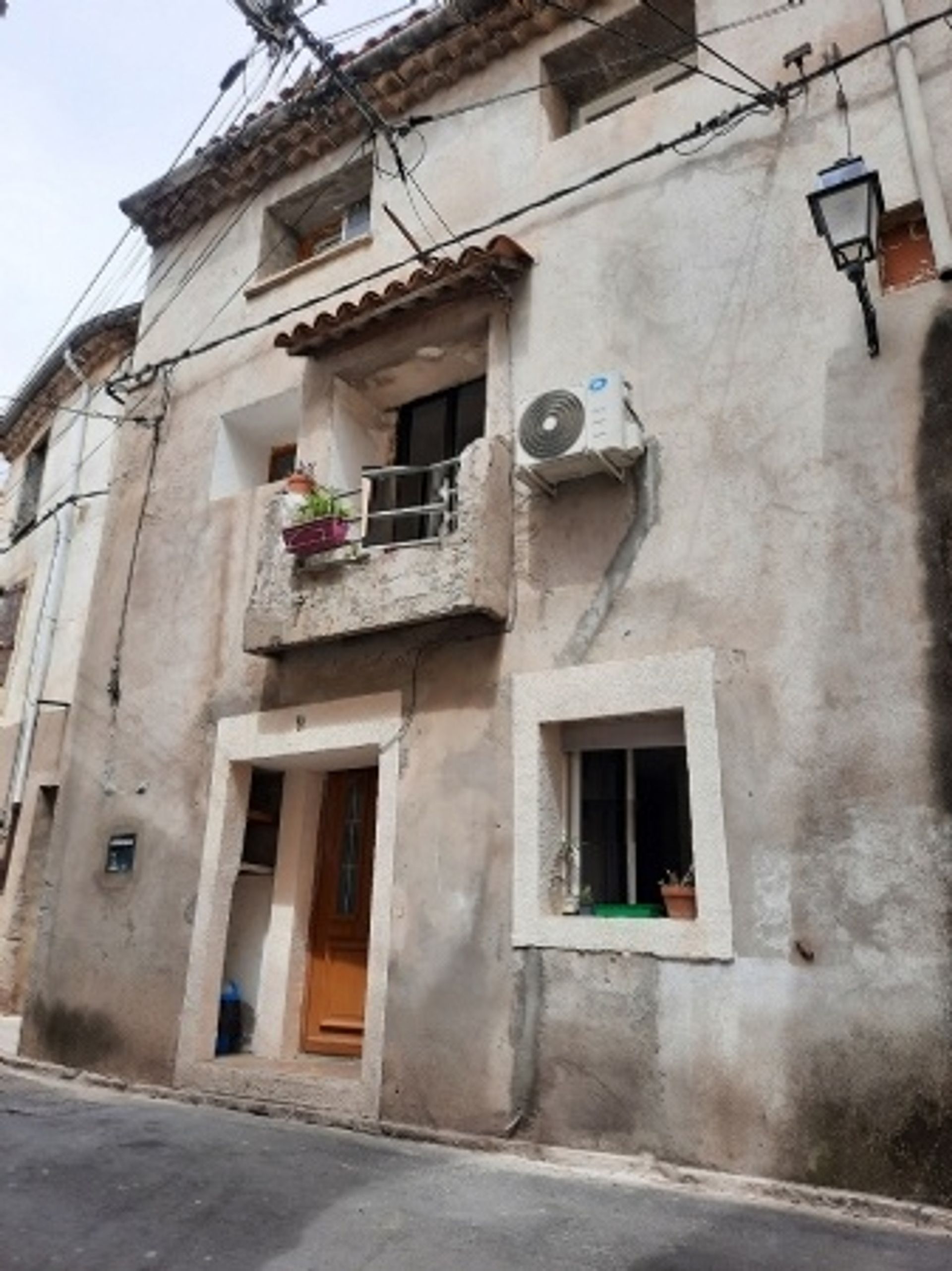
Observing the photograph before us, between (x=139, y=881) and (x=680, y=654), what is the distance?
17.6 feet

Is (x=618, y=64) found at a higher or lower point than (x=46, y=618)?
higher

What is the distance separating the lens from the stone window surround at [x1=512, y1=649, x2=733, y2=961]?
17.0 feet

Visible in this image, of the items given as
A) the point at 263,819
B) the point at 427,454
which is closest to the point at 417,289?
the point at 427,454

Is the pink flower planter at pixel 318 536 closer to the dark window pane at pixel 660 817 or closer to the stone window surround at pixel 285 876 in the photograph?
the stone window surround at pixel 285 876

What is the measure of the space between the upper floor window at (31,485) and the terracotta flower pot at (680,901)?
40.2 feet

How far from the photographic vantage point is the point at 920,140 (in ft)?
18.4

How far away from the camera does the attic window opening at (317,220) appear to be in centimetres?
956

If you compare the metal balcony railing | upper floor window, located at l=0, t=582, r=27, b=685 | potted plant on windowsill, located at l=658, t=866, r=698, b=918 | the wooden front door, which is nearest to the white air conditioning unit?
the metal balcony railing

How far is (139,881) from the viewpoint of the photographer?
26.3 ft

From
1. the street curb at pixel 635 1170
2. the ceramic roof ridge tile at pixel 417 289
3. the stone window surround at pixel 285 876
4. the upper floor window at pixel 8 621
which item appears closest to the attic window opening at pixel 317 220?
the ceramic roof ridge tile at pixel 417 289

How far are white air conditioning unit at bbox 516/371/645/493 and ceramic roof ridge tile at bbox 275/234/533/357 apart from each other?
4.62ft

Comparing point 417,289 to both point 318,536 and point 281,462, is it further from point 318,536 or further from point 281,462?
point 281,462

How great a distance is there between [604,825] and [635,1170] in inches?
78.7

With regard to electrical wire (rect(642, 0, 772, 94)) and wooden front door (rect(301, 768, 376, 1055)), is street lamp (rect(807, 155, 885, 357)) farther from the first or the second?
wooden front door (rect(301, 768, 376, 1055))
